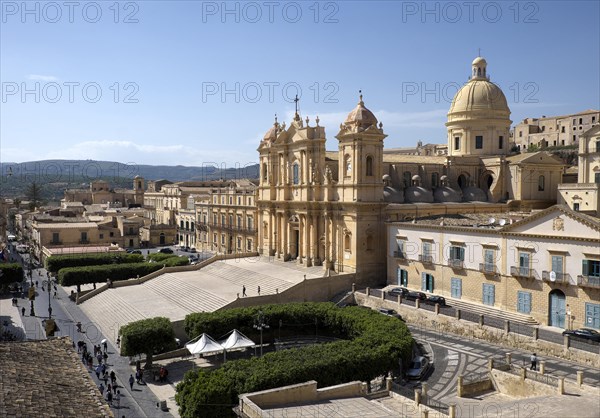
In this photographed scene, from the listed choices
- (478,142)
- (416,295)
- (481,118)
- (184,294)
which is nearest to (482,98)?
(481,118)

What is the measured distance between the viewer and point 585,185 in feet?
163

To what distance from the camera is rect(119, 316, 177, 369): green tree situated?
1199 inches

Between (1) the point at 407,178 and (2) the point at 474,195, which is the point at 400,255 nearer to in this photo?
(1) the point at 407,178

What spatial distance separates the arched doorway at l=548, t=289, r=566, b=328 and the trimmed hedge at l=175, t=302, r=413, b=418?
9.71m

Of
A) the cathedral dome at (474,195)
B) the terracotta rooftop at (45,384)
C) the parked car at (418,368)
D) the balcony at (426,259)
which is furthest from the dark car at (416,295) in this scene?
the terracotta rooftop at (45,384)

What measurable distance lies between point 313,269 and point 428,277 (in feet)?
37.9

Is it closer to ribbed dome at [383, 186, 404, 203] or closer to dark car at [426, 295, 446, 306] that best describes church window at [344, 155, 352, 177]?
ribbed dome at [383, 186, 404, 203]

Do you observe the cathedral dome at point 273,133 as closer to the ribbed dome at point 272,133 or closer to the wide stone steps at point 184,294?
→ the ribbed dome at point 272,133

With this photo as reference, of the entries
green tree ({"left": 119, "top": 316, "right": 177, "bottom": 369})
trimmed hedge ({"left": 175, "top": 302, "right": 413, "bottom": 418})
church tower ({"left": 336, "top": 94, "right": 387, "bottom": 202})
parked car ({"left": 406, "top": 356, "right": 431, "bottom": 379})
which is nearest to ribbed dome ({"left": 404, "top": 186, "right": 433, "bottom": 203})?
church tower ({"left": 336, "top": 94, "right": 387, "bottom": 202})

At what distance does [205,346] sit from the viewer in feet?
98.1

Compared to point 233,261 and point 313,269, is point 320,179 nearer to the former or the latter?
point 313,269

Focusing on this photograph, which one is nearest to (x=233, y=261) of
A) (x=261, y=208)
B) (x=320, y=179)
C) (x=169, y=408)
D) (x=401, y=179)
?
(x=261, y=208)

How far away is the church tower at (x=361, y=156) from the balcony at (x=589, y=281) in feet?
60.0

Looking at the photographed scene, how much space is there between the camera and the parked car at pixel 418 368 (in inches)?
1073
